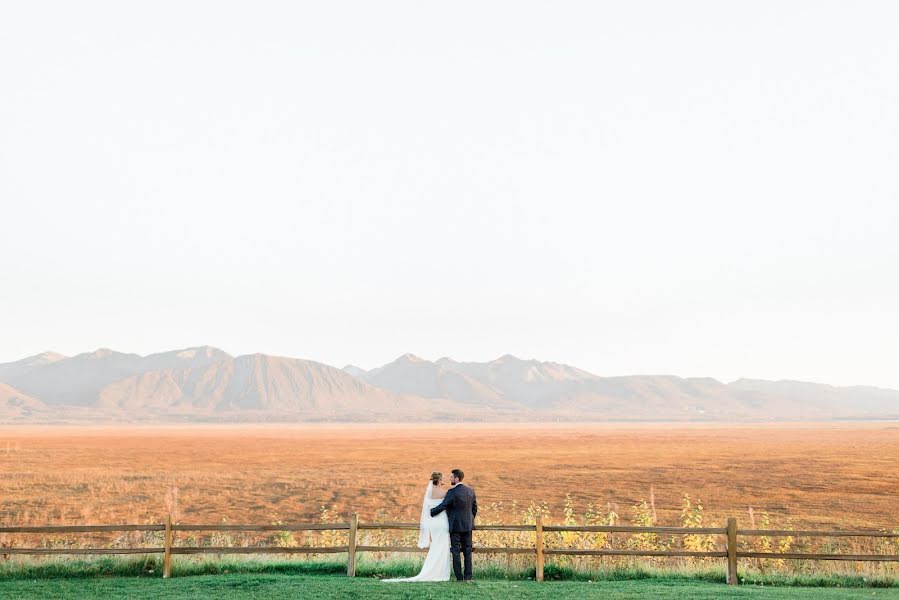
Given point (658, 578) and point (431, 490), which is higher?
point (431, 490)

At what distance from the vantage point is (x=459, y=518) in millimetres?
15016

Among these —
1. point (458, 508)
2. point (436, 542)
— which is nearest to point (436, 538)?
point (436, 542)

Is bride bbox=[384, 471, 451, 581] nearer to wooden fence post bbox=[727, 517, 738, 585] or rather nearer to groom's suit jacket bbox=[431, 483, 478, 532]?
groom's suit jacket bbox=[431, 483, 478, 532]

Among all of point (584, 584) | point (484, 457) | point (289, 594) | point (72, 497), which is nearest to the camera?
point (289, 594)

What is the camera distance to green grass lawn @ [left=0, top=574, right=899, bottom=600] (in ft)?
45.2

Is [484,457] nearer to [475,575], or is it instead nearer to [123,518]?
[123,518]

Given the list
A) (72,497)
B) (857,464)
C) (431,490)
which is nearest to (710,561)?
(431,490)

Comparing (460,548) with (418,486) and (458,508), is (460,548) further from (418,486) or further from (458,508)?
(418,486)

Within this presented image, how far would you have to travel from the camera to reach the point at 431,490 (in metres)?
15.3

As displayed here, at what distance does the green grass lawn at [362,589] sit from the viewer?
13773 millimetres

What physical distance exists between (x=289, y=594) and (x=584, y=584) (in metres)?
5.21

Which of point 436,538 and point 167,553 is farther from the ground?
point 436,538

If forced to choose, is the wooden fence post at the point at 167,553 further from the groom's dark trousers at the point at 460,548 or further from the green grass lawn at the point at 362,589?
the groom's dark trousers at the point at 460,548

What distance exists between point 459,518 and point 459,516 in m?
0.04
